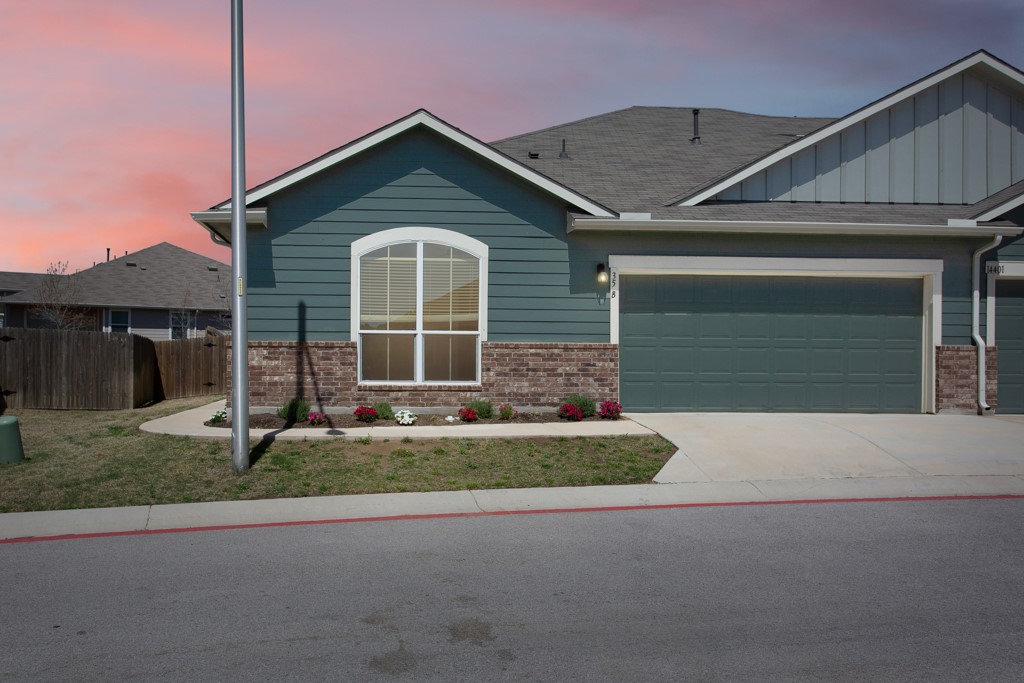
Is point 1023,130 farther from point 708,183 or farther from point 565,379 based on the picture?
point 565,379

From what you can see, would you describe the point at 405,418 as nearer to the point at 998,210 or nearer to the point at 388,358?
the point at 388,358

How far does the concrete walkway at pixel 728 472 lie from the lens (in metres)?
7.90

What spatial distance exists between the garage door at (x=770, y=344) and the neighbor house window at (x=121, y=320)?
22.8 m

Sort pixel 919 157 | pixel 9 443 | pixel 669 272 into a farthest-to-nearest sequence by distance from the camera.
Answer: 1. pixel 919 157
2. pixel 669 272
3. pixel 9 443

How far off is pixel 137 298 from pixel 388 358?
19.8m

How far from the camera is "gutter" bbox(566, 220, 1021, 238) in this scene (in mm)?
13030

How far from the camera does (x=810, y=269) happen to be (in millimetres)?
13766

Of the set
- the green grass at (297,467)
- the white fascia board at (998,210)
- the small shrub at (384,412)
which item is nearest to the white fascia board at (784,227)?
the white fascia board at (998,210)

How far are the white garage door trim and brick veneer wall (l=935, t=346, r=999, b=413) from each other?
0.14 m

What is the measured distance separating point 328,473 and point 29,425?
7805 mm

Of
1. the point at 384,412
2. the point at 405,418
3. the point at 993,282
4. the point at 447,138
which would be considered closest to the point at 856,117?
the point at 993,282

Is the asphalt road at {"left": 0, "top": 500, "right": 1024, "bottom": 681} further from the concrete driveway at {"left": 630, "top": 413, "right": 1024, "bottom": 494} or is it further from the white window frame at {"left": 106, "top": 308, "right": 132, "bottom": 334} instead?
the white window frame at {"left": 106, "top": 308, "right": 132, "bottom": 334}

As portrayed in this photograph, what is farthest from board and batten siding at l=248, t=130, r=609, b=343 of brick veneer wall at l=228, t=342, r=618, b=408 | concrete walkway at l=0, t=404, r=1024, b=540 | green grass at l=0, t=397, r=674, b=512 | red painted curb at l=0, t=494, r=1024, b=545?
red painted curb at l=0, t=494, r=1024, b=545

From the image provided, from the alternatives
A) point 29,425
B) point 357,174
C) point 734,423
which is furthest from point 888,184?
point 29,425
